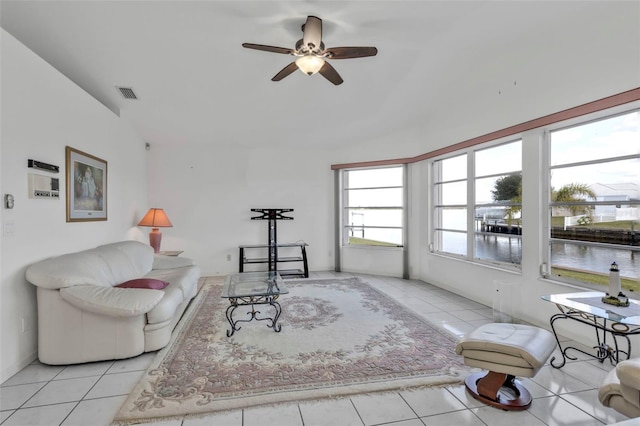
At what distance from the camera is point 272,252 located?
5.92 meters

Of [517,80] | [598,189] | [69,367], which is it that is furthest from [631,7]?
[69,367]

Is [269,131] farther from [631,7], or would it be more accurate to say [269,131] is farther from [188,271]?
[631,7]

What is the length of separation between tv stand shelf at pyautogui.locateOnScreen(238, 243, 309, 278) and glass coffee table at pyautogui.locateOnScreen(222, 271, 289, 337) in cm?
179

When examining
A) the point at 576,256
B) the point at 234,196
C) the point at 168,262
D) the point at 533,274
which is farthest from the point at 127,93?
the point at 576,256

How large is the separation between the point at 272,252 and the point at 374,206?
7.30ft

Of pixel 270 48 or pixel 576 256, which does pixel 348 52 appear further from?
pixel 576 256

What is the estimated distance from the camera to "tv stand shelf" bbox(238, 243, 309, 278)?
227 inches

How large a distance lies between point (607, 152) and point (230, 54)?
146 inches

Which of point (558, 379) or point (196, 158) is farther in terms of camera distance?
point (196, 158)

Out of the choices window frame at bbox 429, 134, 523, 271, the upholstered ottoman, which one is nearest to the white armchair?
the upholstered ottoman

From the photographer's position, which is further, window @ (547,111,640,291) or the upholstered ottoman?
window @ (547,111,640,291)

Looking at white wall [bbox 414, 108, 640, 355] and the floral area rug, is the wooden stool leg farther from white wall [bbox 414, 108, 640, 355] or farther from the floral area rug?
white wall [bbox 414, 108, 640, 355]

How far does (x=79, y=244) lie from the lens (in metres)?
3.34

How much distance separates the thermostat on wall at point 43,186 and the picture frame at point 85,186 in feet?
0.67
